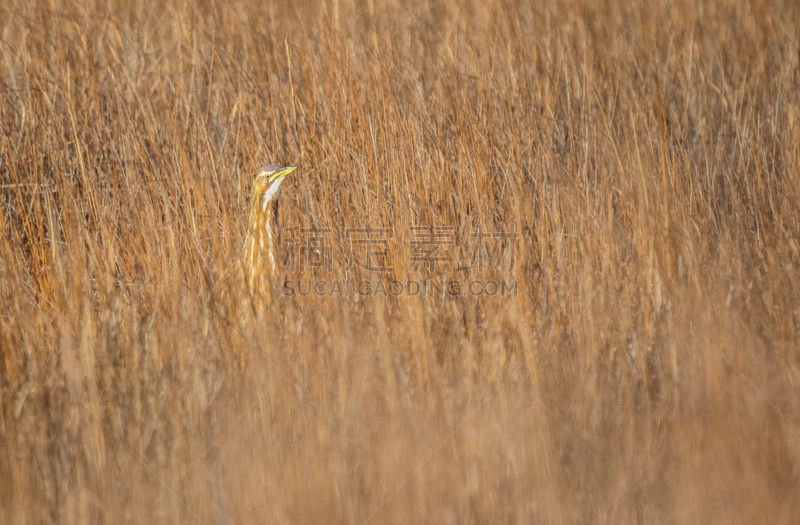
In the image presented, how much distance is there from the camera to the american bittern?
2760mm

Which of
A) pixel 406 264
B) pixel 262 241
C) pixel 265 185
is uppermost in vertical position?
pixel 265 185

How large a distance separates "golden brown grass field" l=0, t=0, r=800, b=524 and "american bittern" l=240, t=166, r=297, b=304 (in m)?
0.09

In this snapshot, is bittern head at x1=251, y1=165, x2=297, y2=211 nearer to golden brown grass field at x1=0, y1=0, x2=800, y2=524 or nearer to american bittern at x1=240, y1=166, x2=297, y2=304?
american bittern at x1=240, y1=166, x2=297, y2=304

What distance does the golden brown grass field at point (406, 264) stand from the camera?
185 cm

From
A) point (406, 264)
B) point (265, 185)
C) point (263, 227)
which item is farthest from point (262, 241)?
point (406, 264)

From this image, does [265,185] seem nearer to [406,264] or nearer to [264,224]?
[264,224]

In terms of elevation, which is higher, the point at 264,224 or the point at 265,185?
the point at 265,185

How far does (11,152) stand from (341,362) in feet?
6.00

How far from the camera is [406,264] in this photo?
2484mm

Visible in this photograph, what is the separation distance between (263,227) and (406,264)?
2.21ft

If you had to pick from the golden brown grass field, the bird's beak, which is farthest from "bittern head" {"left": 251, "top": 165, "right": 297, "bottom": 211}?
the golden brown grass field

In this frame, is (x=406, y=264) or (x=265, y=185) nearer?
(x=406, y=264)

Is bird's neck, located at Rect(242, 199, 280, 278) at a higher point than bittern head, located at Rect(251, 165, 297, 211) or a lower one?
lower

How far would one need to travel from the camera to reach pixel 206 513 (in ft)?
5.86
